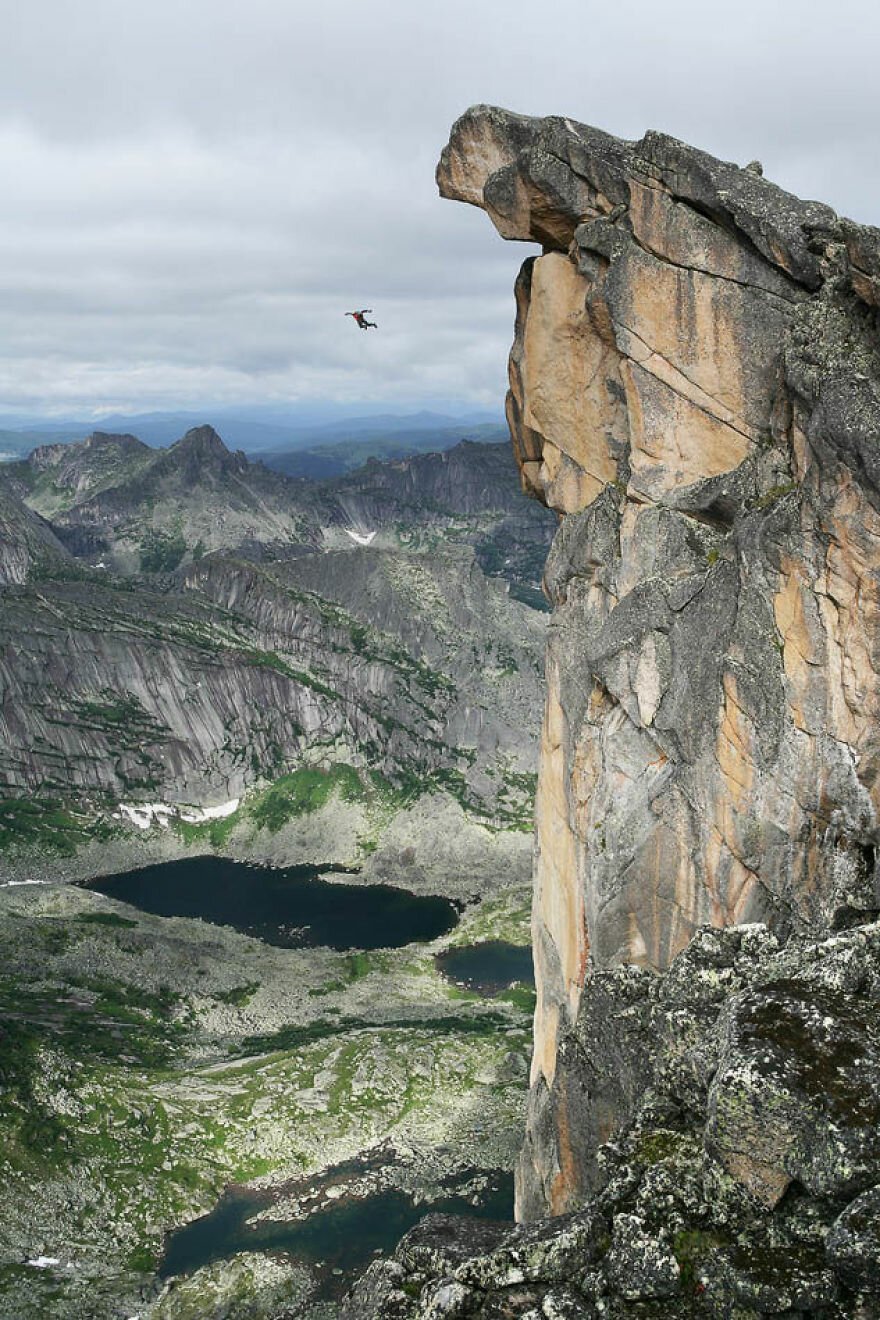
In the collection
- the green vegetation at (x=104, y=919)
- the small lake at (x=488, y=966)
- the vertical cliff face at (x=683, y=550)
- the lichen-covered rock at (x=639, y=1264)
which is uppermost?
the vertical cliff face at (x=683, y=550)

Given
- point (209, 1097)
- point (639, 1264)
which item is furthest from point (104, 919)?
point (639, 1264)

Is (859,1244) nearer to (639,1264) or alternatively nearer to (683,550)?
(639,1264)

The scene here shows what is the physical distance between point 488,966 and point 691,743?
123 meters

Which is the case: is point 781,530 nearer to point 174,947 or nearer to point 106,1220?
point 106,1220

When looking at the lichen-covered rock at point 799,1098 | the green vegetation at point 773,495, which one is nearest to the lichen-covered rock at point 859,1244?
the lichen-covered rock at point 799,1098

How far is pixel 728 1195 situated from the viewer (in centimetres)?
1822

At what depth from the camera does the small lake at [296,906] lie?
169262 millimetres

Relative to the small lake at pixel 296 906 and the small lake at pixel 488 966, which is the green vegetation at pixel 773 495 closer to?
the small lake at pixel 488 966

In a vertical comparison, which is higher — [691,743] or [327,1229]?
[691,743]

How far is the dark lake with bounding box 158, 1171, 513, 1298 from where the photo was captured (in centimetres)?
8238

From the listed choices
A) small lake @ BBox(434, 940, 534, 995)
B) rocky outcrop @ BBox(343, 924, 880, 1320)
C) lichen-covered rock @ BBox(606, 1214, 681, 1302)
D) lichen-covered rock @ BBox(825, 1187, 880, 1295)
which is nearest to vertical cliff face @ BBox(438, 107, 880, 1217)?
rocky outcrop @ BBox(343, 924, 880, 1320)

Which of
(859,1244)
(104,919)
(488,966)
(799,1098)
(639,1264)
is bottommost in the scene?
(488,966)

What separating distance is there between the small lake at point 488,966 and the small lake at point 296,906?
9.63 m

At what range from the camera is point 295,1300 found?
2913 inches
